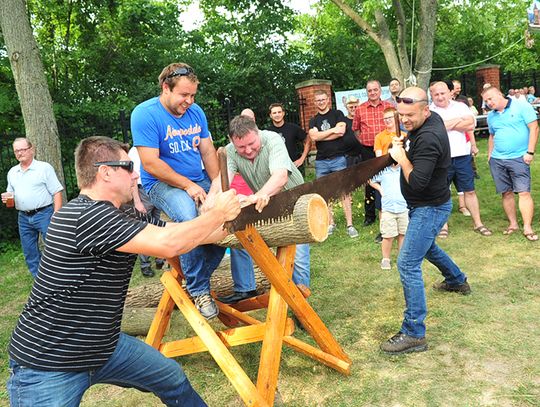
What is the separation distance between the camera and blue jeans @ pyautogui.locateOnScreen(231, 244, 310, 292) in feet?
14.4

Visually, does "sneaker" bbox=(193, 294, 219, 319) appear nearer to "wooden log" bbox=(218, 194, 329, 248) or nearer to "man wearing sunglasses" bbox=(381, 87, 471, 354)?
"wooden log" bbox=(218, 194, 329, 248)

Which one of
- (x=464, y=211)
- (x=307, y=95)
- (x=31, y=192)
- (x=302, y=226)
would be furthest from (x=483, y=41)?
(x=302, y=226)

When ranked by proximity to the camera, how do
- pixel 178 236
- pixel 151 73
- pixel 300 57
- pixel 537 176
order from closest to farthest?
pixel 178 236, pixel 537 176, pixel 151 73, pixel 300 57

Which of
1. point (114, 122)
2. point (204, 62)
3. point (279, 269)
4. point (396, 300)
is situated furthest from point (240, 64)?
point (279, 269)

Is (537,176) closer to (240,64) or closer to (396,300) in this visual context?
(396,300)

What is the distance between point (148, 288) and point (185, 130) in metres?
2.17

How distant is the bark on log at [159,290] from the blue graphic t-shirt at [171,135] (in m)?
1.39

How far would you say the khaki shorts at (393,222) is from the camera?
5961 millimetres

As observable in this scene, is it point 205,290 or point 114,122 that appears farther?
point 114,122

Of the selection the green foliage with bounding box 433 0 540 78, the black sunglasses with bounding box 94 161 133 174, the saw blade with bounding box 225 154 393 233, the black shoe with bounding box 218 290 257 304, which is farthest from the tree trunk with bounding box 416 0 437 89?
the black sunglasses with bounding box 94 161 133 174

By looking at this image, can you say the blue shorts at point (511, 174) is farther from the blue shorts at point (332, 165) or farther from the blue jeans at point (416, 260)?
the blue jeans at point (416, 260)

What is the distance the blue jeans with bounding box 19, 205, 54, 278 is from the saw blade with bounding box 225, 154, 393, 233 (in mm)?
4239

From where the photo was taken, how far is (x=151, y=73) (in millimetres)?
13906

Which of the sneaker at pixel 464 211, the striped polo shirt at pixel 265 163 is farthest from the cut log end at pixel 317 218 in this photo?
the sneaker at pixel 464 211
